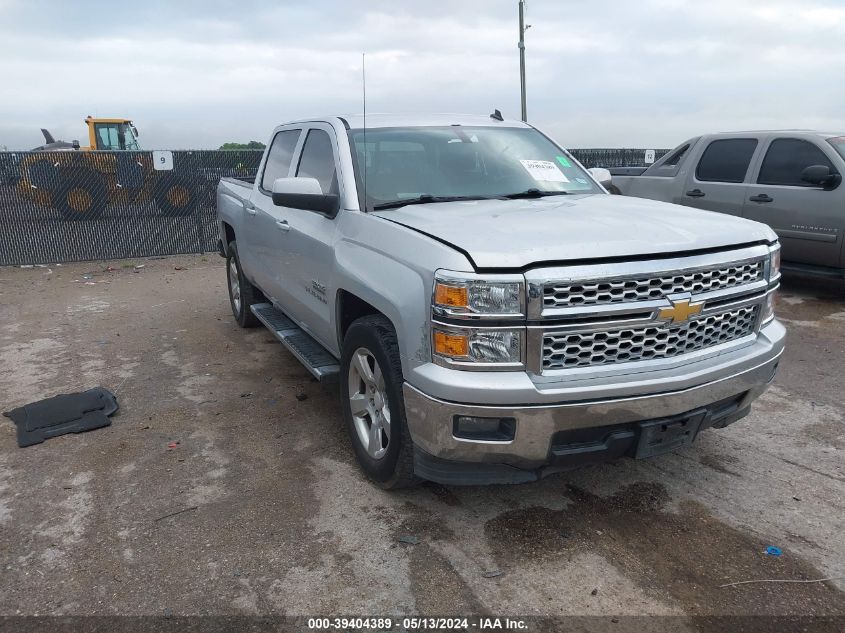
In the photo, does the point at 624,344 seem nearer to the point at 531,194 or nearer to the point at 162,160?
the point at 531,194

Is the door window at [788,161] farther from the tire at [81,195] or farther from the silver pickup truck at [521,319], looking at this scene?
the tire at [81,195]

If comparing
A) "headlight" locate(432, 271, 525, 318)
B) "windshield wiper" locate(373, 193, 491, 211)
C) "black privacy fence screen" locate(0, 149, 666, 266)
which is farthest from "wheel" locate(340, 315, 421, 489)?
"black privacy fence screen" locate(0, 149, 666, 266)

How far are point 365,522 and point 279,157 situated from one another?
3277 millimetres

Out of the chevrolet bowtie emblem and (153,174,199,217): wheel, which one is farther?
(153,174,199,217): wheel

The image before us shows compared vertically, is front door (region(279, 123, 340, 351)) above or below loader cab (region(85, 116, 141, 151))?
below

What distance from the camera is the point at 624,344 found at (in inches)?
114

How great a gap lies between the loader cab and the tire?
8974 mm

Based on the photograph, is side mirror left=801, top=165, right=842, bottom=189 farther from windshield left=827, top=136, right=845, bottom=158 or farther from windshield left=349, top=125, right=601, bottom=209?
windshield left=349, top=125, right=601, bottom=209

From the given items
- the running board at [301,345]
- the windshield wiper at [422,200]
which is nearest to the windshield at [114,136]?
the running board at [301,345]

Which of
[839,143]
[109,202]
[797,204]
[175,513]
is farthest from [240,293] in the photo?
[839,143]

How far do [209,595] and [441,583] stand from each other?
927 mm

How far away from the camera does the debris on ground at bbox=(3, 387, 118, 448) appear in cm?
446

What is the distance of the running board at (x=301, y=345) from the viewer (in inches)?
161

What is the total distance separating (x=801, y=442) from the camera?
4.16 meters
